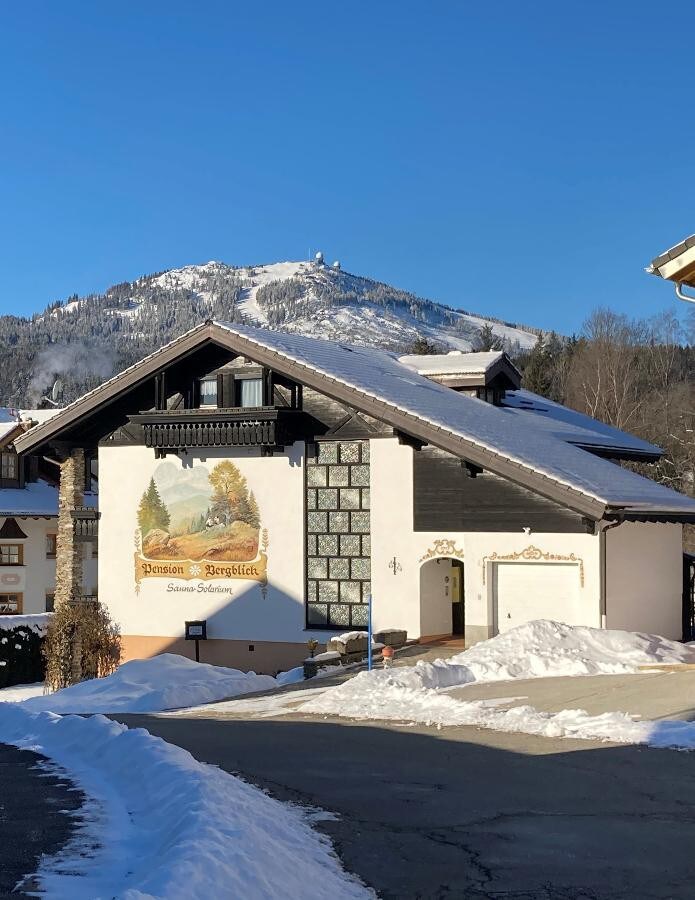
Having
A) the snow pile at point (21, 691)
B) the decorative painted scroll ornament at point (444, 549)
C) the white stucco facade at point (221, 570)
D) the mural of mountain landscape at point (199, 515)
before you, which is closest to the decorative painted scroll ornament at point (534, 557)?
the decorative painted scroll ornament at point (444, 549)

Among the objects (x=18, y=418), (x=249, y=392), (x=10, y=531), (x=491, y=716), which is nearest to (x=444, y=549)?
(x=249, y=392)

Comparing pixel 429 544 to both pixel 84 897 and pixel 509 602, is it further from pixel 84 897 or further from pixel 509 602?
pixel 84 897

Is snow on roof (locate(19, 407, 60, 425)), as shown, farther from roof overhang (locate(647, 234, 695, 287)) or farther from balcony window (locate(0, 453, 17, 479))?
roof overhang (locate(647, 234, 695, 287))

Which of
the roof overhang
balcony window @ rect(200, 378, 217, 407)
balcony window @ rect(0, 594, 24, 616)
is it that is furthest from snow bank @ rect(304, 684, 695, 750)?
balcony window @ rect(0, 594, 24, 616)

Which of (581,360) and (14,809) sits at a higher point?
(581,360)

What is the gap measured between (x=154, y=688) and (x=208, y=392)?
9.51m

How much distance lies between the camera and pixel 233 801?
920cm

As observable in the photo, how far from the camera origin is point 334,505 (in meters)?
30.4

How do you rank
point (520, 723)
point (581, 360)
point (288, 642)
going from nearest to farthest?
point (520, 723)
point (288, 642)
point (581, 360)

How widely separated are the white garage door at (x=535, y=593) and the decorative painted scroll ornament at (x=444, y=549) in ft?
3.37

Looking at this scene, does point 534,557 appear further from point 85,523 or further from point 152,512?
point 85,523

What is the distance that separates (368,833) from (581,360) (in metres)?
65.8

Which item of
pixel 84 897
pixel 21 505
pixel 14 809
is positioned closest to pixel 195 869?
pixel 84 897

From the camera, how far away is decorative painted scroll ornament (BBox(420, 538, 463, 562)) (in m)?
28.2
